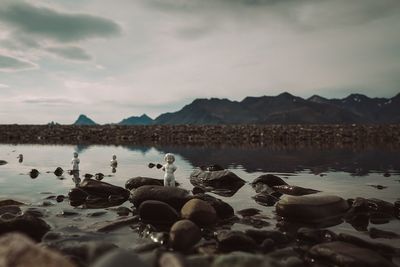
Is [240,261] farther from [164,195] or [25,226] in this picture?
[164,195]

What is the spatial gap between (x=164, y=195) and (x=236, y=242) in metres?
3.29

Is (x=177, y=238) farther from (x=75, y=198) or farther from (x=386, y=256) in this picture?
(x=75, y=198)

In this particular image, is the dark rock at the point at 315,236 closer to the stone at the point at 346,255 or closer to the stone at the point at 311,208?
the stone at the point at 346,255

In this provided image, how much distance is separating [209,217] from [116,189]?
449 cm

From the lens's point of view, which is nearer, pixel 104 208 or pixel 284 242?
pixel 284 242

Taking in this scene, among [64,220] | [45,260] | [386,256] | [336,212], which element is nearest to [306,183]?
[336,212]

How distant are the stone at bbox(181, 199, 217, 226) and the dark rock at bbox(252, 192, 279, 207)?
8.83 ft

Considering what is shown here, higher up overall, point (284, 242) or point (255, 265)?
point (255, 265)

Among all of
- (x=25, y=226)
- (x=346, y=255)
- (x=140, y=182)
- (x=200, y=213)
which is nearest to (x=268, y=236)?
(x=346, y=255)

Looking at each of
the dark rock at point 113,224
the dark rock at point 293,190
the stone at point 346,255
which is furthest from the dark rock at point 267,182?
the stone at point 346,255

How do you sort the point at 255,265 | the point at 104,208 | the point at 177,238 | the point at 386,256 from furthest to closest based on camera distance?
the point at 104,208
the point at 177,238
the point at 386,256
the point at 255,265

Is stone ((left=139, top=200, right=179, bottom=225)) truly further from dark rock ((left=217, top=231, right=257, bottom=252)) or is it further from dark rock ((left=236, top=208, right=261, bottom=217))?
dark rock ((left=217, top=231, right=257, bottom=252))

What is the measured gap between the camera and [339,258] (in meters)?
6.15

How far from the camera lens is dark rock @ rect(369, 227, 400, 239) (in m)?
7.77
